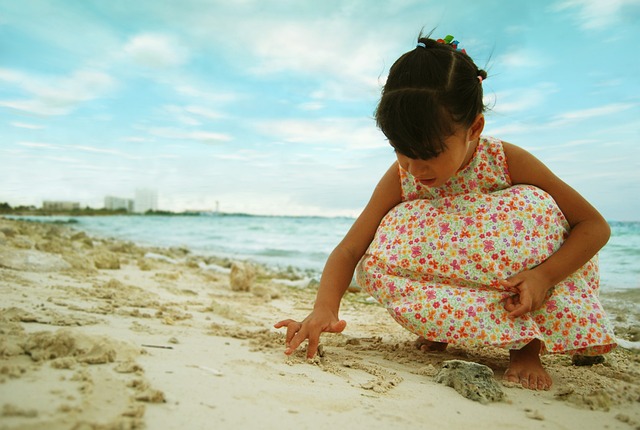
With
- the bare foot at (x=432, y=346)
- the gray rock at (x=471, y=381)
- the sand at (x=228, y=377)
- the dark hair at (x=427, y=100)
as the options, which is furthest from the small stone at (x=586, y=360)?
the dark hair at (x=427, y=100)

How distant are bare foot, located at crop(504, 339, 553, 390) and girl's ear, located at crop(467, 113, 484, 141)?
32.1 inches

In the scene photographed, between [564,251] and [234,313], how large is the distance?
1.82 metres

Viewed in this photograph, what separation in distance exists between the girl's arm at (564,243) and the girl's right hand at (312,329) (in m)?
0.68

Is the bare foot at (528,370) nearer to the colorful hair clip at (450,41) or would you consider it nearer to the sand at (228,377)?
the sand at (228,377)

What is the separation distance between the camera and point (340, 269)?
2.22m

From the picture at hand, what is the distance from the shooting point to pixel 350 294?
450 centimetres

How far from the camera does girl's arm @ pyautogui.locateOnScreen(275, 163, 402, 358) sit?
6.40ft

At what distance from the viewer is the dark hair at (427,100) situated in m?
1.72

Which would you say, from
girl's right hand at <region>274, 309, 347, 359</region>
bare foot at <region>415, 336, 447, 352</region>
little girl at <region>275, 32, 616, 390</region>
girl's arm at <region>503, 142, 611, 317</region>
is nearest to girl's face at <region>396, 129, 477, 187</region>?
little girl at <region>275, 32, 616, 390</region>

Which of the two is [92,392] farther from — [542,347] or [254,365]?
[542,347]

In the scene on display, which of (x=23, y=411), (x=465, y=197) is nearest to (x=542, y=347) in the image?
(x=465, y=197)

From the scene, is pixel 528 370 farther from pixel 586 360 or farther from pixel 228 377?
pixel 228 377

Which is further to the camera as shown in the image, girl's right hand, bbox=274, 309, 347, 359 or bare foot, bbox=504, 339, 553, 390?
girl's right hand, bbox=274, 309, 347, 359

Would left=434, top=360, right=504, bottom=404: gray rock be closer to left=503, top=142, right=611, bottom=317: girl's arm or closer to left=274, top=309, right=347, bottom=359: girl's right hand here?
left=503, top=142, right=611, bottom=317: girl's arm
